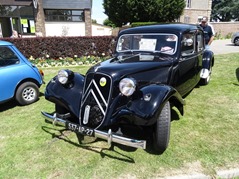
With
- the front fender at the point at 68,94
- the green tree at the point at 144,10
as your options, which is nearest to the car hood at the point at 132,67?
the front fender at the point at 68,94

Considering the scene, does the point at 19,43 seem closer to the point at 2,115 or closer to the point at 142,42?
the point at 2,115

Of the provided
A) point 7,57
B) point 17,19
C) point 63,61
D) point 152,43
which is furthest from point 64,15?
point 152,43

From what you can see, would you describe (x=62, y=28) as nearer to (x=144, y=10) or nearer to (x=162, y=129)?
(x=144, y=10)

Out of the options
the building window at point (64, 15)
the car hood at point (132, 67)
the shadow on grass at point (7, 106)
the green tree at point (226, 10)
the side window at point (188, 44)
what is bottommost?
the shadow on grass at point (7, 106)

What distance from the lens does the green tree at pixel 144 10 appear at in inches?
895

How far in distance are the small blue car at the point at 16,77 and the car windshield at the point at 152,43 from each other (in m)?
2.20

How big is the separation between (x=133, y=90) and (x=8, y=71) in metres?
3.13

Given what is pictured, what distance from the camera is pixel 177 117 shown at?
4.30 m

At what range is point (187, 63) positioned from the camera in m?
4.45

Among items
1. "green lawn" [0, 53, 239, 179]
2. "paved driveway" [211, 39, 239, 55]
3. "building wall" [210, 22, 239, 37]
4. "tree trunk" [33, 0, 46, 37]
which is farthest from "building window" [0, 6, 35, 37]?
"building wall" [210, 22, 239, 37]

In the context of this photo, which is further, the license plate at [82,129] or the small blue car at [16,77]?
the small blue car at [16,77]

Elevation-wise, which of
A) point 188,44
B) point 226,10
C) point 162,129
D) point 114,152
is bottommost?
point 114,152

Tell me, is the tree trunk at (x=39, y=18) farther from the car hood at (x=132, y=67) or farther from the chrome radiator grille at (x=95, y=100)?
the chrome radiator grille at (x=95, y=100)

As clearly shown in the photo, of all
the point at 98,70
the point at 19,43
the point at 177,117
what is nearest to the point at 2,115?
the point at 98,70
